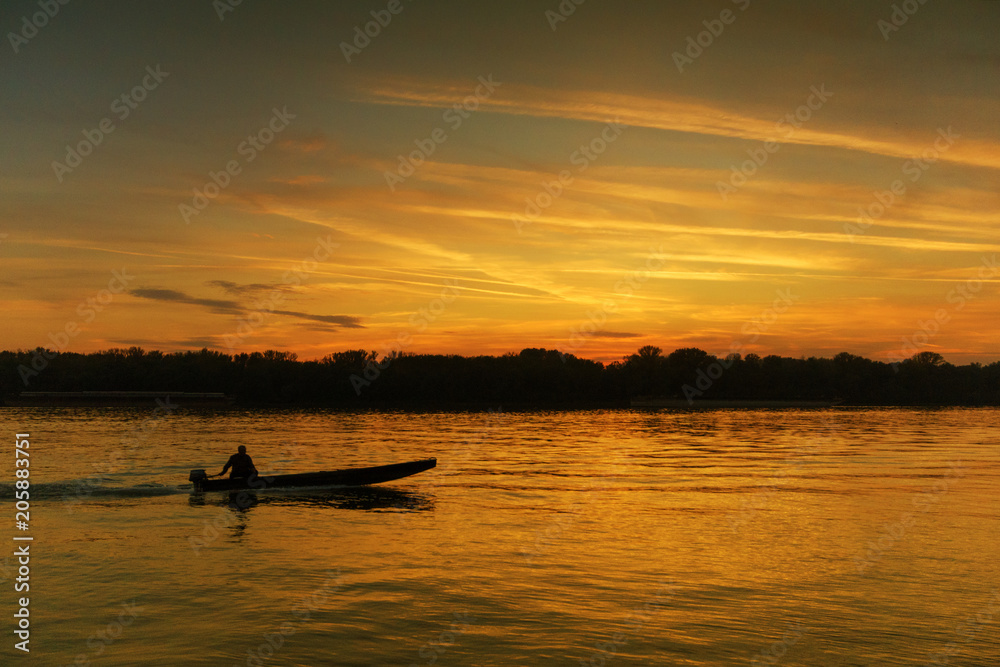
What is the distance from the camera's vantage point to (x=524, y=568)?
877 inches

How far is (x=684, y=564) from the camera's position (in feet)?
74.6

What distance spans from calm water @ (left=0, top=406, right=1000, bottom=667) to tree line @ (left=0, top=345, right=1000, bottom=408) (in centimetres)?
12687

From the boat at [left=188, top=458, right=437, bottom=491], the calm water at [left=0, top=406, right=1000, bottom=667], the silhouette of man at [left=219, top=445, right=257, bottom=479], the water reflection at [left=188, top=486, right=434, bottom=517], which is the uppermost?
the silhouette of man at [left=219, top=445, right=257, bottom=479]

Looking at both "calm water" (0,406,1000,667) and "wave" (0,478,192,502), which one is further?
"wave" (0,478,192,502)

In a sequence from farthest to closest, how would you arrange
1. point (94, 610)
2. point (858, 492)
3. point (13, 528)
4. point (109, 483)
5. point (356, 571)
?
point (109, 483)
point (858, 492)
point (13, 528)
point (356, 571)
point (94, 610)

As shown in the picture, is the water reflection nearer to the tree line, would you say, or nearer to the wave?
the wave

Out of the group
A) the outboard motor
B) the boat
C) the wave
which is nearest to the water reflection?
the boat

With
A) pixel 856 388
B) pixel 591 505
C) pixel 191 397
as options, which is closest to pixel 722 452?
pixel 591 505

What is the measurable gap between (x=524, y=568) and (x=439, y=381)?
15858cm

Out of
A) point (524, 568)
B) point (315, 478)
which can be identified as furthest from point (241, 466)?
point (524, 568)

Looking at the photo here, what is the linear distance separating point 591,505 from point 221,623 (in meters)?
19.4

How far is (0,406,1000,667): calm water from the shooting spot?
16.1 meters

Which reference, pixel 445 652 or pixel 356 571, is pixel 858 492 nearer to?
pixel 356 571

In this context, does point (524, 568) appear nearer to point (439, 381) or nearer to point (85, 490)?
point (85, 490)
